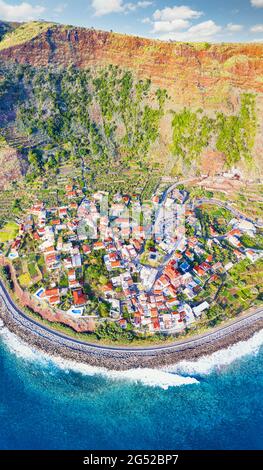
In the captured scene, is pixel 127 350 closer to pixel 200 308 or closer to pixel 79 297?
pixel 79 297

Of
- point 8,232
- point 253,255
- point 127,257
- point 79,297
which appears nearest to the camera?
point 79,297

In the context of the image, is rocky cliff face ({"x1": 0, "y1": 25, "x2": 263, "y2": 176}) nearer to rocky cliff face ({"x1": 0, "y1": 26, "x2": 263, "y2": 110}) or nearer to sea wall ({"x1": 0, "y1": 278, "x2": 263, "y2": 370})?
rocky cliff face ({"x1": 0, "y1": 26, "x2": 263, "y2": 110})

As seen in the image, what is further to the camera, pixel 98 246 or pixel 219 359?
pixel 98 246

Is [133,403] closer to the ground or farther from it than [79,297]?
closer to the ground

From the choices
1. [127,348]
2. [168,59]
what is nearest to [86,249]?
[127,348]

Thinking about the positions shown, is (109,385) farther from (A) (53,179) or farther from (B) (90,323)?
(A) (53,179)
